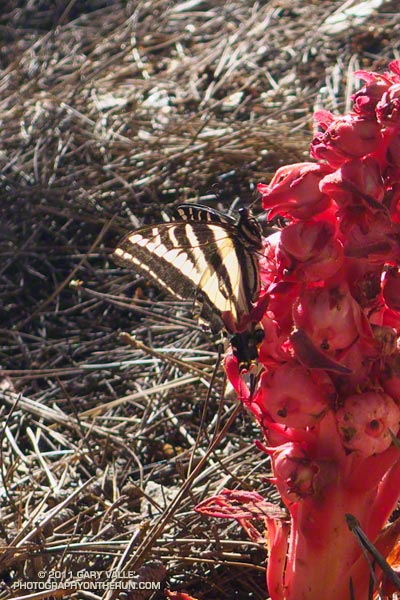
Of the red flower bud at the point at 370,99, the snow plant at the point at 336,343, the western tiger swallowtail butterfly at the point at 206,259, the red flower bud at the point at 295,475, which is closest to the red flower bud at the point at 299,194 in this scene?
the snow plant at the point at 336,343

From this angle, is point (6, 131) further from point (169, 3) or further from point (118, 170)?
point (169, 3)

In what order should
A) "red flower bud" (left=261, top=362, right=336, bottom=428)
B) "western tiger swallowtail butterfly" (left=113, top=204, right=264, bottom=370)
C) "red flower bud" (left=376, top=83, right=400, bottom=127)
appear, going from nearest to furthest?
"red flower bud" (left=376, top=83, right=400, bottom=127) < "red flower bud" (left=261, top=362, right=336, bottom=428) < "western tiger swallowtail butterfly" (left=113, top=204, right=264, bottom=370)

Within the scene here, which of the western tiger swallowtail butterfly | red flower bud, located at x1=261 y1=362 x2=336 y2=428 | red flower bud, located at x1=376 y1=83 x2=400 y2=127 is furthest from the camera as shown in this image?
the western tiger swallowtail butterfly

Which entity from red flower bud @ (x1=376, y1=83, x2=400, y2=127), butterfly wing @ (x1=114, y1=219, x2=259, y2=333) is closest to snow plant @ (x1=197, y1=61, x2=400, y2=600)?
red flower bud @ (x1=376, y1=83, x2=400, y2=127)

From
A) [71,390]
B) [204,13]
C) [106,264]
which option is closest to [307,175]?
[71,390]

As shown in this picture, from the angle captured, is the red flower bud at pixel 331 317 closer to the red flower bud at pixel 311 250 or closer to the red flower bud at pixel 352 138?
the red flower bud at pixel 311 250

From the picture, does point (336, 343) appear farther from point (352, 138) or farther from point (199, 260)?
point (199, 260)

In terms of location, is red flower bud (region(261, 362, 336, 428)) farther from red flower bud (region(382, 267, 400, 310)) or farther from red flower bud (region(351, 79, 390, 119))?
red flower bud (region(351, 79, 390, 119))
